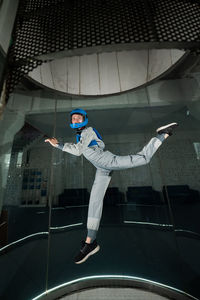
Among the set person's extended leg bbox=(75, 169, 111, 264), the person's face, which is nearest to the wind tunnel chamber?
person's extended leg bbox=(75, 169, 111, 264)

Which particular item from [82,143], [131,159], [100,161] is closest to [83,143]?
[82,143]

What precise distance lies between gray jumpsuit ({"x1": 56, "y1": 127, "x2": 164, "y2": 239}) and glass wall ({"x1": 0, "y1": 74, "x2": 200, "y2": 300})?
0.73 feet

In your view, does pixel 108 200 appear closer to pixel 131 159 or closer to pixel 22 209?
pixel 131 159

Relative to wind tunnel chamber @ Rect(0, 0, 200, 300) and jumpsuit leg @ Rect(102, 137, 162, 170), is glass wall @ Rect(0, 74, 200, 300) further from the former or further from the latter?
jumpsuit leg @ Rect(102, 137, 162, 170)

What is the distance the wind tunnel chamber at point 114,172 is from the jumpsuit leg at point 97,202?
0.71ft

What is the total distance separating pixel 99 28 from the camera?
0.94 m

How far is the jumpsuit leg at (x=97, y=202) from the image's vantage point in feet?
3.96

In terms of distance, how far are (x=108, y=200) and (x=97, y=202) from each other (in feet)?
1.02

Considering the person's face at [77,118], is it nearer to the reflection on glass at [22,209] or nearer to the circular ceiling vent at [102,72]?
the reflection on glass at [22,209]

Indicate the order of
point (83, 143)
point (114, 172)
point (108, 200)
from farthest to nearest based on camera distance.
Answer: point (114, 172)
point (108, 200)
point (83, 143)

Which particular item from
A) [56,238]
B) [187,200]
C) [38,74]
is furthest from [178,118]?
[56,238]

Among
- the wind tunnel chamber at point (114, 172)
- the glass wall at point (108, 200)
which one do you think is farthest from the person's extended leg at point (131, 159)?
the wind tunnel chamber at point (114, 172)

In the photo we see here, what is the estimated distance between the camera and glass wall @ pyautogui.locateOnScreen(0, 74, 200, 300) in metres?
1.31

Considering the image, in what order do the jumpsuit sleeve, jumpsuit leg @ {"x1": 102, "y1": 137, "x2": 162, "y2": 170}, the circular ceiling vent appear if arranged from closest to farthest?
jumpsuit leg @ {"x1": 102, "y1": 137, "x2": 162, "y2": 170} < the jumpsuit sleeve < the circular ceiling vent
